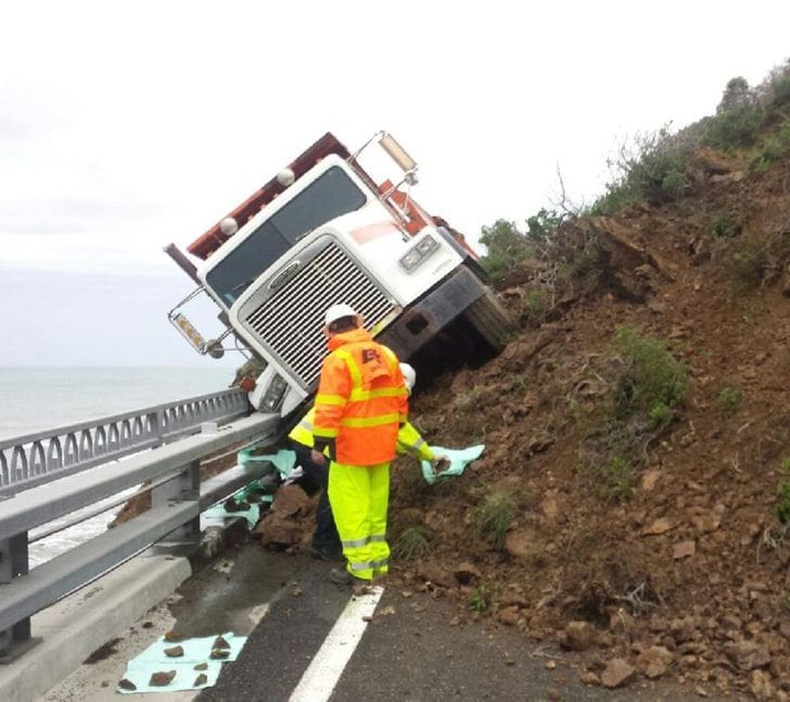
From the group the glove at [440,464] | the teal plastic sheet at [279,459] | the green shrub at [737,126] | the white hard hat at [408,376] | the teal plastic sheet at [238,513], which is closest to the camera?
the glove at [440,464]

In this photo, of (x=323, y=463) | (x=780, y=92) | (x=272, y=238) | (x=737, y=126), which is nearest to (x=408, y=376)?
(x=323, y=463)

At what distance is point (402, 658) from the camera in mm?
3938

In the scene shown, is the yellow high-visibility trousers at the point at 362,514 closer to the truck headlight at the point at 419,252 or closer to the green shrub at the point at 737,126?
the truck headlight at the point at 419,252

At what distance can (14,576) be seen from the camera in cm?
352

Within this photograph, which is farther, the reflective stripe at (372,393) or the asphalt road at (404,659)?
the reflective stripe at (372,393)

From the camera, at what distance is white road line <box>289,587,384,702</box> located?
3607mm

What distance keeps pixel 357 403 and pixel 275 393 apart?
2725mm

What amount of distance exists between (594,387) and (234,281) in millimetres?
3754

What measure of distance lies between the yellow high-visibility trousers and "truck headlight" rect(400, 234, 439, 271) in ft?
8.44

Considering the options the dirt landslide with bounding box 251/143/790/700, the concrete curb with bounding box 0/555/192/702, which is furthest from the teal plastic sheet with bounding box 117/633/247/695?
the dirt landslide with bounding box 251/143/790/700

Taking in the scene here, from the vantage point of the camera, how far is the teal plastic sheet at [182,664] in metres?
3.67

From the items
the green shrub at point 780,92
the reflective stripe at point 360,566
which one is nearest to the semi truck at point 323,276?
the reflective stripe at point 360,566

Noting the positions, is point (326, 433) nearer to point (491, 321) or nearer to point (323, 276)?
Result: point (323, 276)

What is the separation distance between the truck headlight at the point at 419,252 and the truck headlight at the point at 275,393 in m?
1.55
